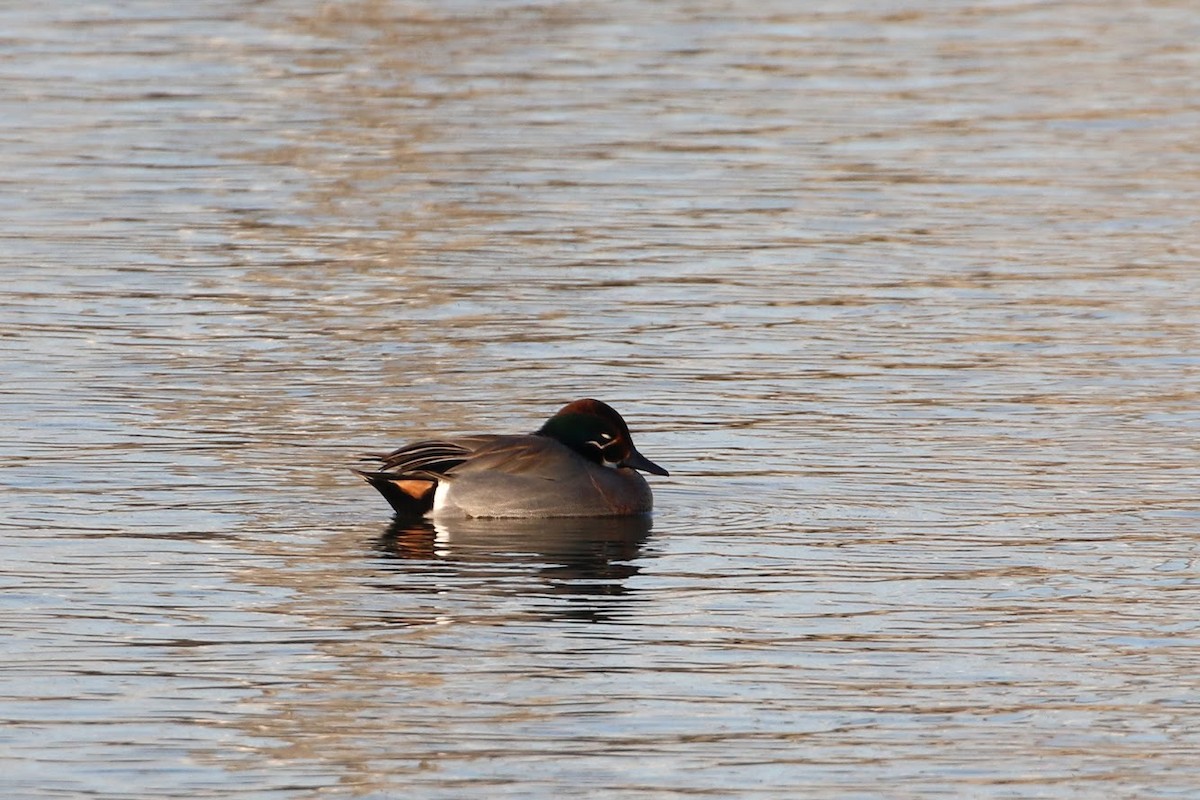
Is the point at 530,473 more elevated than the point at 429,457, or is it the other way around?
the point at 429,457

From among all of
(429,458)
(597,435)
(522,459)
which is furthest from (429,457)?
(597,435)

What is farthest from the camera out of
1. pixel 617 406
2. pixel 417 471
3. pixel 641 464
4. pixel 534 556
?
pixel 617 406

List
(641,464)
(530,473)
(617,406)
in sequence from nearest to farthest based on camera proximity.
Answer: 1. (530,473)
2. (641,464)
3. (617,406)

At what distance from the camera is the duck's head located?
12.0 m

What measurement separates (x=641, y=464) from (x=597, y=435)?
27cm

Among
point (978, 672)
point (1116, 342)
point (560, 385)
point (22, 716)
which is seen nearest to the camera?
point (22, 716)

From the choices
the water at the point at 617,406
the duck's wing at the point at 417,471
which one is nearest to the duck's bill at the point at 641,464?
the water at the point at 617,406

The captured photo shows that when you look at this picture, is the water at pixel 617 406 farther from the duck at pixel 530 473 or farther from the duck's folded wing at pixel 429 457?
the duck's folded wing at pixel 429 457

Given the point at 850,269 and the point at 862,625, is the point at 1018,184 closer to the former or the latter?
the point at 850,269

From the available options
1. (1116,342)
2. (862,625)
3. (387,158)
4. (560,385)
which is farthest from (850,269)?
(862,625)

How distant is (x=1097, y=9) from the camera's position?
3328 cm

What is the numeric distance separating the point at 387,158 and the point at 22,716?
14.6 meters

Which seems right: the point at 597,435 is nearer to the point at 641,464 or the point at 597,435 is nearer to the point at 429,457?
the point at 641,464

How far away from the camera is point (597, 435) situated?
39.9 ft
